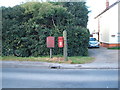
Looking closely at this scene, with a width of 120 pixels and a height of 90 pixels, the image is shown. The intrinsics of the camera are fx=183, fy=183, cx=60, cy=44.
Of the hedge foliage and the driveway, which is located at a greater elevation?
the hedge foliage

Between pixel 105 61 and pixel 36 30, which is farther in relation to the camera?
pixel 36 30

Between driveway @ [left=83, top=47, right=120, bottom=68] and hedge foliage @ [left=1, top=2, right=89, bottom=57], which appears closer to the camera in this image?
driveway @ [left=83, top=47, right=120, bottom=68]

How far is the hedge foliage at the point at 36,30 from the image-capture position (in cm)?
1595

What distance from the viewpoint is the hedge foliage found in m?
15.9

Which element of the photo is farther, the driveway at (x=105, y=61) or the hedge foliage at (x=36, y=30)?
the hedge foliage at (x=36, y=30)

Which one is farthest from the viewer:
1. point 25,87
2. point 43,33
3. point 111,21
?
point 111,21

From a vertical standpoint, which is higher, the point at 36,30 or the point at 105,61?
the point at 36,30

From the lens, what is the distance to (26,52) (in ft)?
53.7

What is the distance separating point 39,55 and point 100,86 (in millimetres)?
9959

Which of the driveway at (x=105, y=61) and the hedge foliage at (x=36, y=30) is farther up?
the hedge foliage at (x=36, y=30)

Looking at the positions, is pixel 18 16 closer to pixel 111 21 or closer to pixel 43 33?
pixel 43 33

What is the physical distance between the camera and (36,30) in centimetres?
1602

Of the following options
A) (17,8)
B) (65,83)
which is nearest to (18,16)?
(17,8)

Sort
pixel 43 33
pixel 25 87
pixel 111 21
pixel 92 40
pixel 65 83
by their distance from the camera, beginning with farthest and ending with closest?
1. pixel 92 40
2. pixel 111 21
3. pixel 43 33
4. pixel 65 83
5. pixel 25 87
